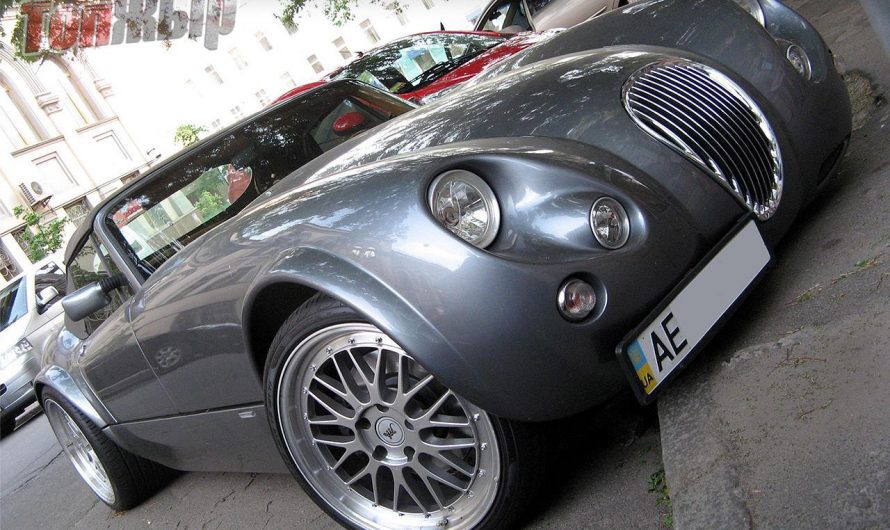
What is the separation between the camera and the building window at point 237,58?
38.7m

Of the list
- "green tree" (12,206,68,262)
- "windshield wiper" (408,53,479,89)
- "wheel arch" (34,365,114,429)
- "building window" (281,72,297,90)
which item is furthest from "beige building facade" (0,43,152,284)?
"wheel arch" (34,365,114,429)

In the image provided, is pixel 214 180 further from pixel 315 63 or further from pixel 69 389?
pixel 315 63

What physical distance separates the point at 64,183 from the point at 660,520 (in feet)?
142

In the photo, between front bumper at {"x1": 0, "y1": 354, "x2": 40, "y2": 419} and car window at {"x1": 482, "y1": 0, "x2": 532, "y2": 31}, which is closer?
front bumper at {"x1": 0, "y1": 354, "x2": 40, "y2": 419}

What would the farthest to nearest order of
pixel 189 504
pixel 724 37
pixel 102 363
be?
pixel 189 504 → pixel 102 363 → pixel 724 37

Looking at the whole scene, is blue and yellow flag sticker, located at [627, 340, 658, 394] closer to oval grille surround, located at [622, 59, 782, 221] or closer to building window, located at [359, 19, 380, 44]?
oval grille surround, located at [622, 59, 782, 221]

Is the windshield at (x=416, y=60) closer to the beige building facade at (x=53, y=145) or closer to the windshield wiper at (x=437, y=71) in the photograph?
the windshield wiper at (x=437, y=71)

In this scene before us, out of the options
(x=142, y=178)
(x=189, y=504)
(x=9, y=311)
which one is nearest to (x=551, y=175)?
(x=142, y=178)

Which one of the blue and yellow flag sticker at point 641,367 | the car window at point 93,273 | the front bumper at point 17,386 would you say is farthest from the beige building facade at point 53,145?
the blue and yellow flag sticker at point 641,367

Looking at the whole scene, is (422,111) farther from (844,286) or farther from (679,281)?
(844,286)

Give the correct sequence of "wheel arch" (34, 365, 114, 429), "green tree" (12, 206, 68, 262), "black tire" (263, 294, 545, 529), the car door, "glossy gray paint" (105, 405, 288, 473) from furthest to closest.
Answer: "green tree" (12, 206, 68, 262), "wheel arch" (34, 365, 114, 429), the car door, "glossy gray paint" (105, 405, 288, 473), "black tire" (263, 294, 545, 529)

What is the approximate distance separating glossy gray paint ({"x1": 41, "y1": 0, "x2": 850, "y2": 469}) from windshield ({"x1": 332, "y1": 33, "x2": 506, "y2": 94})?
4.54 meters

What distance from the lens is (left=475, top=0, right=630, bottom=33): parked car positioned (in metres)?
Result: 8.77

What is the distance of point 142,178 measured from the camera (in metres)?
3.06
